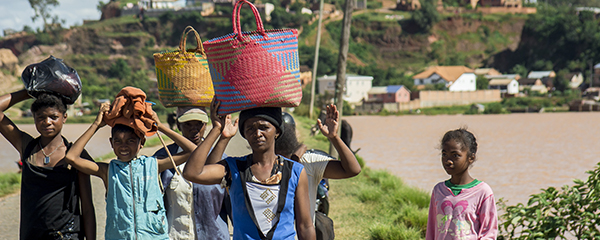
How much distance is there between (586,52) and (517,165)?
227 feet

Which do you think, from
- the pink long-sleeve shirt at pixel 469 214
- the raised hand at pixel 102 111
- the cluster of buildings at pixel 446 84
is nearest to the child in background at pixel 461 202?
the pink long-sleeve shirt at pixel 469 214

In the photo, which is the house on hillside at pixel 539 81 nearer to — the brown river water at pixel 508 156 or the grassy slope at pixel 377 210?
the brown river water at pixel 508 156

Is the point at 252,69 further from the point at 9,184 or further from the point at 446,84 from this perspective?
the point at 446,84

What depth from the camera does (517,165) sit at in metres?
21.0

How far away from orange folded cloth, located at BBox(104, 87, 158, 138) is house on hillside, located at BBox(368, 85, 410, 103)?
197 feet

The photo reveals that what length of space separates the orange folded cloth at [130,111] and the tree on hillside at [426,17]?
336ft

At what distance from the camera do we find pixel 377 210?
301 inches

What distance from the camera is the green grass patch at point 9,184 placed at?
8434mm

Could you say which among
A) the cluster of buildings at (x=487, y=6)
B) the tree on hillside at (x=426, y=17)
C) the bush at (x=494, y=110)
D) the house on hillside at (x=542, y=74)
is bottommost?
the bush at (x=494, y=110)

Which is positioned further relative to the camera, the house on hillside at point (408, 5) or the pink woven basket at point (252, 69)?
the house on hillside at point (408, 5)

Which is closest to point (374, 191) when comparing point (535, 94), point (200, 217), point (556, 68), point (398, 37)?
point (200, 217)

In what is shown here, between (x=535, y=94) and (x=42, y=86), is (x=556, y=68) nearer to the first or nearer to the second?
(x=535, y=94)

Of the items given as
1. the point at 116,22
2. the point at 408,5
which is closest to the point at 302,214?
the point at 116,22

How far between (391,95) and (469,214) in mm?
63028
